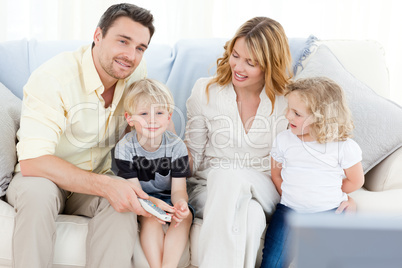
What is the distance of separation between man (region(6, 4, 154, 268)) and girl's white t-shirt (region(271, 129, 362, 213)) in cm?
53

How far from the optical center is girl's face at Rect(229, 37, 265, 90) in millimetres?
1675

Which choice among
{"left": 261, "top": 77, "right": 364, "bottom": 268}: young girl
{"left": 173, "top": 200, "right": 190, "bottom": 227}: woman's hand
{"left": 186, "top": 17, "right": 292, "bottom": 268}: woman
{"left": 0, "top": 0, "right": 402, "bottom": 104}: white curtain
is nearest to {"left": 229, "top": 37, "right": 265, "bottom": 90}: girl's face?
{"left": 186, "top": 17, "right": 292, "bottom": 268}: woman

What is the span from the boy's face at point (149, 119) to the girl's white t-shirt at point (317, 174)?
0.49 m

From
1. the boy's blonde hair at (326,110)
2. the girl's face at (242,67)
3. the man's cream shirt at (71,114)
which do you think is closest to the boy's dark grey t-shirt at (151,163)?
the man's cream shirt at (71,114)

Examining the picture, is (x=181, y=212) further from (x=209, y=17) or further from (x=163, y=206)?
(x=209, y=17)

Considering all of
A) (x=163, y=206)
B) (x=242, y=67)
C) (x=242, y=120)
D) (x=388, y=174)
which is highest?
(x=242, y=67)

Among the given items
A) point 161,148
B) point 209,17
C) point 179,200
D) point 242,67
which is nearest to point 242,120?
point 242,67

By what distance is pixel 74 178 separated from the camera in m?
1.49

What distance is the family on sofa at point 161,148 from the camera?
1.38m

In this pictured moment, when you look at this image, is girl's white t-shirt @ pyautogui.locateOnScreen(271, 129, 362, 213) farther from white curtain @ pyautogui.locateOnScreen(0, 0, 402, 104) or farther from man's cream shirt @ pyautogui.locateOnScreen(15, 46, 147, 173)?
white curtain @ pyautogui.locateOnScreen(0, 0, 402, 104)

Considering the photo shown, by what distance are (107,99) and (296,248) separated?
4.75 feet

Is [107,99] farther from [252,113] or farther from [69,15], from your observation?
[69,15]

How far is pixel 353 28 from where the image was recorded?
274 centimetres

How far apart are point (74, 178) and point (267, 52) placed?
33.7 inches
